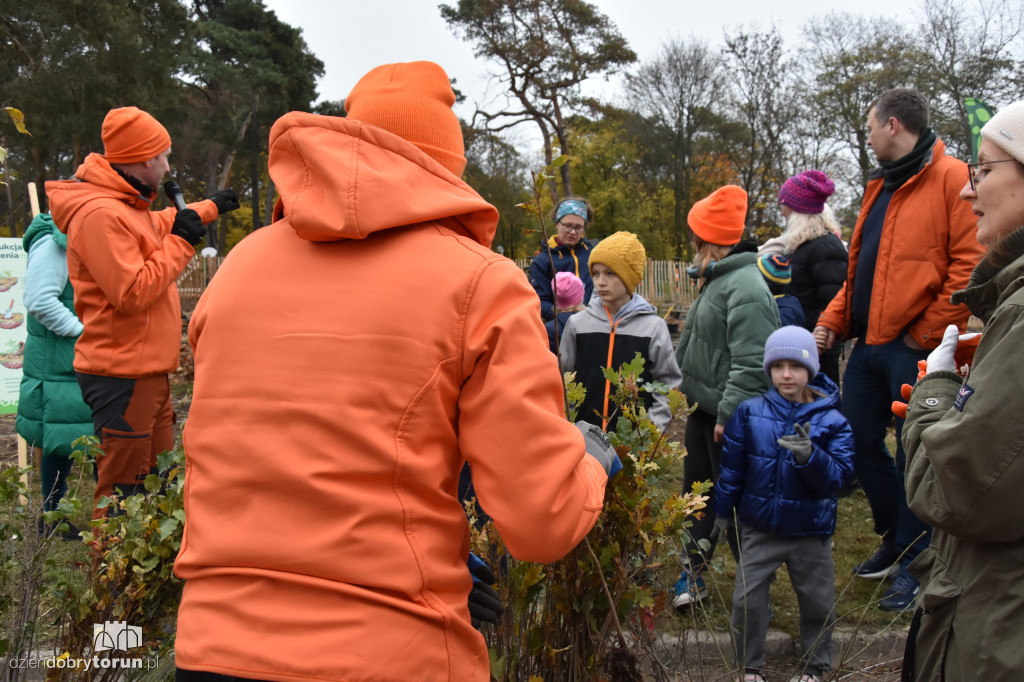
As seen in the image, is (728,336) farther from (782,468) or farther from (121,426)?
(121,426)

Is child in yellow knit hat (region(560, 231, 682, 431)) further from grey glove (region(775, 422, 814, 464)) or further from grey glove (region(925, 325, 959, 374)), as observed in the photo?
grey glove (region(925, 325, 959, 374))

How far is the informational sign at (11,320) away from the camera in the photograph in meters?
5.92

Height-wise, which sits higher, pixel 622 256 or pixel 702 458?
pixel 622 256

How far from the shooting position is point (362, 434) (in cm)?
134

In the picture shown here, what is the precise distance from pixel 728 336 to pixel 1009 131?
82.9 inches

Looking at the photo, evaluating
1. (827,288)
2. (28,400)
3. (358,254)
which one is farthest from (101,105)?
(358,254)

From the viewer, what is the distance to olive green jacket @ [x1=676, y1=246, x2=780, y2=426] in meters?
3.58

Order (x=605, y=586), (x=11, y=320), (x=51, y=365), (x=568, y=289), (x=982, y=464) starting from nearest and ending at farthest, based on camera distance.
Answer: (x=982, y=464)
(x=605, y=586)
(x=51, y=365)
(x=568, y=289)
(x=11, y=320)

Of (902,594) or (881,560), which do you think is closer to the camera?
(902,594)

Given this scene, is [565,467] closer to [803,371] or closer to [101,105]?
[803,371]

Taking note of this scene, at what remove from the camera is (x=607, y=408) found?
379 cm

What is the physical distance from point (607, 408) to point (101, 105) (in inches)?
865

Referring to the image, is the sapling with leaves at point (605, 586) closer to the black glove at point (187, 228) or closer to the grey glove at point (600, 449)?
the grey glove at point (600, 449)

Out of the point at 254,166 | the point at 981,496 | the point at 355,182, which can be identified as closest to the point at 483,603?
the point at 355,182
